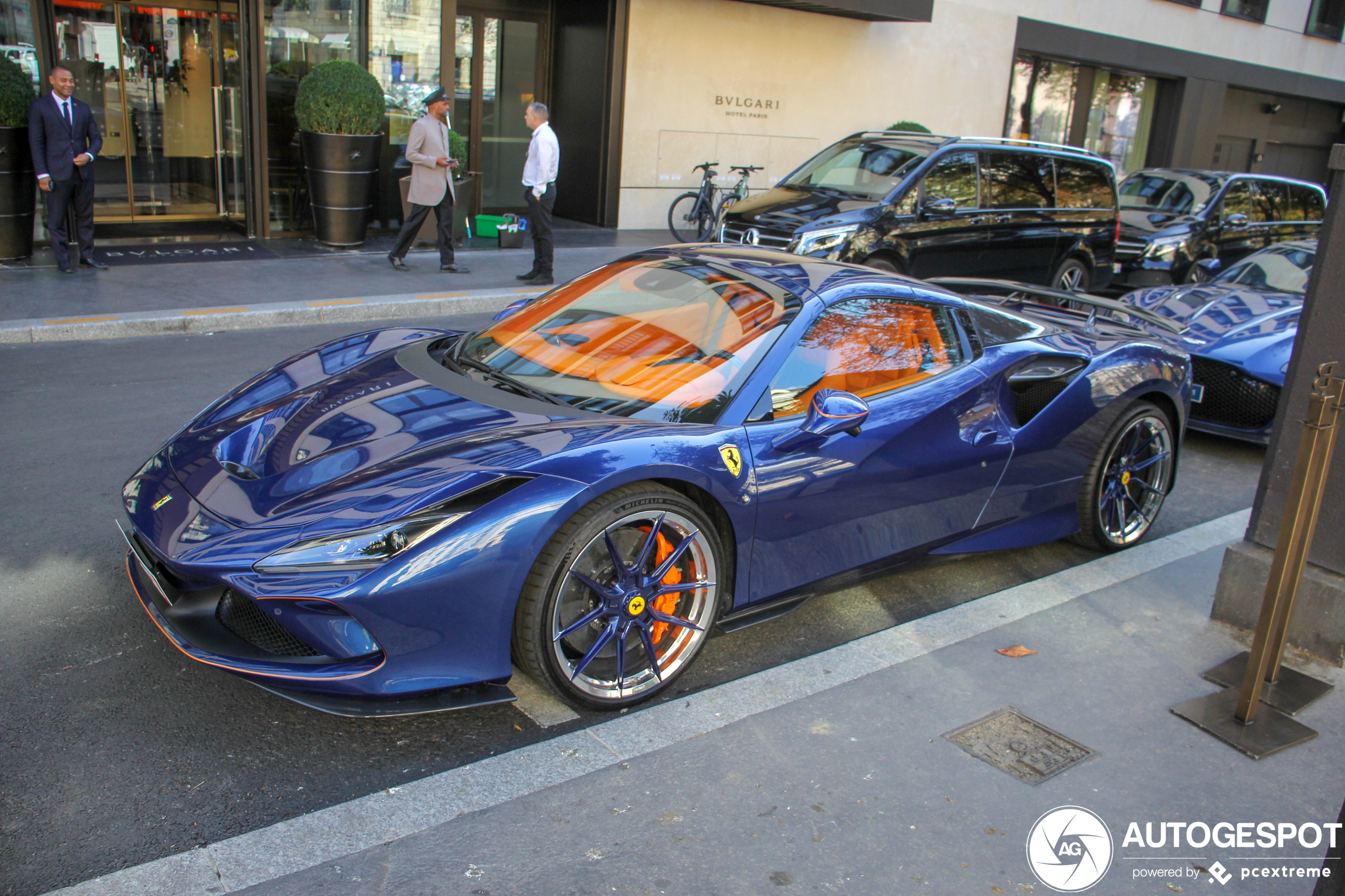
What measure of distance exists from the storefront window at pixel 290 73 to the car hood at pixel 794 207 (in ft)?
18.7

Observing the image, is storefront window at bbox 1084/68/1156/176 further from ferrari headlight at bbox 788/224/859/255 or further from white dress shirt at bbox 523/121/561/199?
white dress shirt at bbox 523/121/561/199

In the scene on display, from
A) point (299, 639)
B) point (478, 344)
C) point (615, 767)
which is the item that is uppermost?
point (478, 344)

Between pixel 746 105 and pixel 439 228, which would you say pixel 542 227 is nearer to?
pixel 439 228

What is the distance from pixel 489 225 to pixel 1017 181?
631cm

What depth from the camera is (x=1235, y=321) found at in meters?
7.41

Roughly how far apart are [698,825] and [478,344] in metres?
2.23

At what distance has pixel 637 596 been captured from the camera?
3314 mm

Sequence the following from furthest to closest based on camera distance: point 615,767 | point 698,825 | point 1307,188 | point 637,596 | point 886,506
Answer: point 1307,188 < point 886,506 < point 637,596 < point 615,767 < point 698,825

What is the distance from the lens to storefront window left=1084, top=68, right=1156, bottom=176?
22234 mm

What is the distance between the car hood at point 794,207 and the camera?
10.1m

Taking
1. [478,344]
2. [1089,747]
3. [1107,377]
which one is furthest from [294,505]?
[1107,377]

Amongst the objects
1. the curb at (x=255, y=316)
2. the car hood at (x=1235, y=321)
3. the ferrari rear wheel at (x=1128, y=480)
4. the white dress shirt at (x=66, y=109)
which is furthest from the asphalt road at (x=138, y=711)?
the white dress shirt at (x=66, y=109)

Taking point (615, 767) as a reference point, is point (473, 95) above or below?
above

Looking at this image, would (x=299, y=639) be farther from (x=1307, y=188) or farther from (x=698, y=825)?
(x=1307, y=188)
